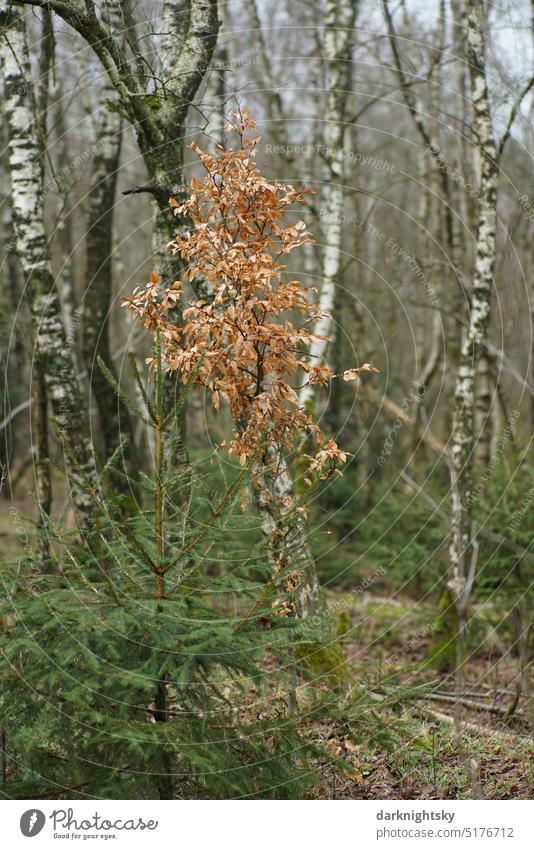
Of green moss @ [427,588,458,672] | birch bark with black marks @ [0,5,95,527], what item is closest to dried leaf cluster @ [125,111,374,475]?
birch bark with black marks @ [0,5,95,527]

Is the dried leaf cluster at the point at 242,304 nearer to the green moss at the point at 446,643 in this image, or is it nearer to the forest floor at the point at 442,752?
the forest floor at the point at 442,752

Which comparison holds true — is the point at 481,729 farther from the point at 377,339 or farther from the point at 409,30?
the point at 377,339

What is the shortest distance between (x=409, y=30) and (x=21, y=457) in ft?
41.8

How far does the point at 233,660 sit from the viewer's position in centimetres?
442

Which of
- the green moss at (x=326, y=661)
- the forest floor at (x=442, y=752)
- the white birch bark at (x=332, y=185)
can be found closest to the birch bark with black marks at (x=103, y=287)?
the white birch bark at (x=332, y=185)

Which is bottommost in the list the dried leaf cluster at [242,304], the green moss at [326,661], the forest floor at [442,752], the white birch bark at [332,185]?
the forest floor at [442,752]

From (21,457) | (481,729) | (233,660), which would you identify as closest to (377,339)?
(21,457)

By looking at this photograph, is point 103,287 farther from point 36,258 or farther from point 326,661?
point 326,661

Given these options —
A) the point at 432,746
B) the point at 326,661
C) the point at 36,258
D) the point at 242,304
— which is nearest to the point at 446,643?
the point at 326,661

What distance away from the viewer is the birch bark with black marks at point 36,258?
752 centimetres

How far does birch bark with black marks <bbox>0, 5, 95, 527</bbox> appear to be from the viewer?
7.52 metres

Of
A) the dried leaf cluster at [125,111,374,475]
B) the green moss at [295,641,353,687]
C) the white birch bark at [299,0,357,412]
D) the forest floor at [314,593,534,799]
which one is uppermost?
the white birch bark at [299,0,357,412]

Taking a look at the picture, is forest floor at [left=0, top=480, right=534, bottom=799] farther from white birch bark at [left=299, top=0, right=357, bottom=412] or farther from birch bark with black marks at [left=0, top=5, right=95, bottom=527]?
white birch bark at [left=299, top=0, right=357, bottom=412]

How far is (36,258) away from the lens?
759 centimetres
